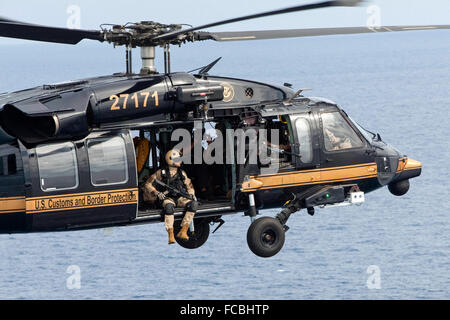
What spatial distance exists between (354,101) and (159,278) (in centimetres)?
6793

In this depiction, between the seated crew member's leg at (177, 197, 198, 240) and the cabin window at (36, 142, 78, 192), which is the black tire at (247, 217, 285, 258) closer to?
the seated crew member's leg at (177, 197, 198, 240)

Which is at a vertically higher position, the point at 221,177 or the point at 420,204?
the point at 221,177

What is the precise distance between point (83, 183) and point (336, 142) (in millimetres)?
7462

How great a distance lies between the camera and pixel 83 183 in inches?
984

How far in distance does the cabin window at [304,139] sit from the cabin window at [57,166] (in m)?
6.35

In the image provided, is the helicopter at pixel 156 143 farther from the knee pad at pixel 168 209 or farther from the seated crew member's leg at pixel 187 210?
the knee pad at pixel 168 209

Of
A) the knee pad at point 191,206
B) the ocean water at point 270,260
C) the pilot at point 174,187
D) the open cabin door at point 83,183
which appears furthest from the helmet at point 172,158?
the ocean water at point 270,260

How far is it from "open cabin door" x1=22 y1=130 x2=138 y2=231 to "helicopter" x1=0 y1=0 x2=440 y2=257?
0.03 meters

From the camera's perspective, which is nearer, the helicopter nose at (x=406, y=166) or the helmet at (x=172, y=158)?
the helmet at (x=172, y=158)

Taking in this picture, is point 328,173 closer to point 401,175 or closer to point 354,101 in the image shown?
point 401,175

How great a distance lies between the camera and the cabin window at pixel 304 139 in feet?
90.5

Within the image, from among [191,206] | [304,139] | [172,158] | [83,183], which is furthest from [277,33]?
[83,183]

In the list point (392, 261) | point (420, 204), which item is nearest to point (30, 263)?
point (392, 261)

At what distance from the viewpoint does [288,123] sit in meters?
27.6
